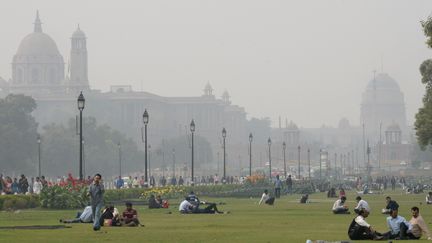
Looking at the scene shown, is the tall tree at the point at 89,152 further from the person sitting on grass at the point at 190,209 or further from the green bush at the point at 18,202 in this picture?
the person sitting on grass at the point at 190,209

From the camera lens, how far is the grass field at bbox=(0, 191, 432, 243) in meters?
33.8

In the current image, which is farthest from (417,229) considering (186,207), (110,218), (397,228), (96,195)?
(186,207)

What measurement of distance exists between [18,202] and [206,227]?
14839 millimetres

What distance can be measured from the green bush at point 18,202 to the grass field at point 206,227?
1207 millimetres

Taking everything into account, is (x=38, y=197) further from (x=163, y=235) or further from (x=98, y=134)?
(x=98, y=134)

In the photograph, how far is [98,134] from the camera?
6973 inches

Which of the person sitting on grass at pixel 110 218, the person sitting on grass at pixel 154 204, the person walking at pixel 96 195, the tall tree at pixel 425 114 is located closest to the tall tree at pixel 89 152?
the tall tree at pixel 425 114

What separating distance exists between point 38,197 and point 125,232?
17.6 metres

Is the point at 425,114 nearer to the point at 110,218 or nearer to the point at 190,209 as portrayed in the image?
the point at 190,209

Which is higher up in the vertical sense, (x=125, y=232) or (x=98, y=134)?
(x=98, y=134)

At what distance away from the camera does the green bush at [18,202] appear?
2019 inches

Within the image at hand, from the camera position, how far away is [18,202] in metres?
51.9

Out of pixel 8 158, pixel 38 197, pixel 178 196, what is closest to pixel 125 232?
pixel 38 197

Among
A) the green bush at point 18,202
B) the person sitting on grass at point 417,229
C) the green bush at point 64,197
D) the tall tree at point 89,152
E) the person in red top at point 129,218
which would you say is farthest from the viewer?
the tall tree at point 89,152
